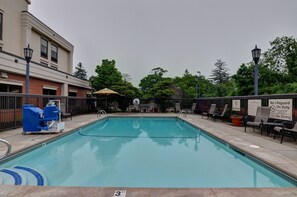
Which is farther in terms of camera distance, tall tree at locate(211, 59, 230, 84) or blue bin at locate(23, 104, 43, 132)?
tall tree at locate(211, 59, 230, 84)

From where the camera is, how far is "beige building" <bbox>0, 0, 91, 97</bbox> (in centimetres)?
1003

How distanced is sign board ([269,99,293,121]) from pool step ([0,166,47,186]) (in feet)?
22.5

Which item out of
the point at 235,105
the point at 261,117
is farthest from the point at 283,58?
the point at 261,117

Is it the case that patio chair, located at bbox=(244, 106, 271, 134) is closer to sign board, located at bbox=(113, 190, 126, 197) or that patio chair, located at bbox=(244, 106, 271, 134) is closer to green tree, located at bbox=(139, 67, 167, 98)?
sign board, located at bbox=(113, 190, 126, 197)

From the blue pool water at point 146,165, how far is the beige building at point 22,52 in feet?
19.2

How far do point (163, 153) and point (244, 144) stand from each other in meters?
2.16

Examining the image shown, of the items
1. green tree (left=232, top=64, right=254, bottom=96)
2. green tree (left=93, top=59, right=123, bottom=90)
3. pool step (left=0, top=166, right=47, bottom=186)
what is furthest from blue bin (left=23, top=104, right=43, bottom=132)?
green tree (left=232, top=64, right=254, bottom=96)

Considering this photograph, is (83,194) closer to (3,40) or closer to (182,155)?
(182,155)

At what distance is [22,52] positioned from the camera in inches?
528

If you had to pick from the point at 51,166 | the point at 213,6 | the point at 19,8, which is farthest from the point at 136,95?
the point at 51,166

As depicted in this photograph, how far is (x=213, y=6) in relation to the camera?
1279 centimetres

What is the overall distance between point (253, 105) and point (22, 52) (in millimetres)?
14162

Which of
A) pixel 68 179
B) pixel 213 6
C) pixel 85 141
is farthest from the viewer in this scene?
pixel 213 6

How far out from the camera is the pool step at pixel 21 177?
3.35 m
